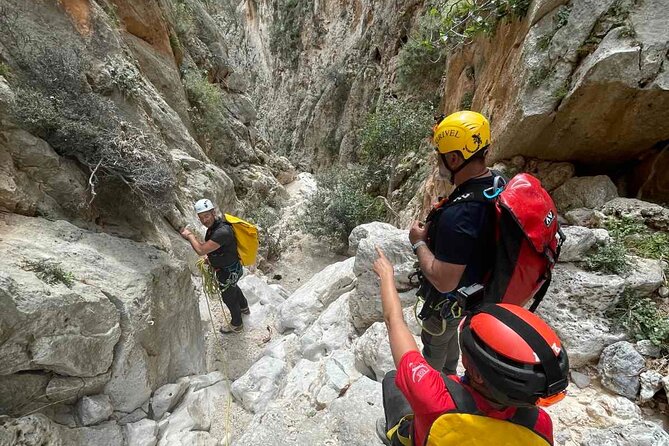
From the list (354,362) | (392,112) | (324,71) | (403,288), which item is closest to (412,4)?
(392,112)

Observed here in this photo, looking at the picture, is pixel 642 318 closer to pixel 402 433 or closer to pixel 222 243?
pixel 402 433

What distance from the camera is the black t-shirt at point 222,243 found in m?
4.89

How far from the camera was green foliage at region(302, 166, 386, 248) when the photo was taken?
11.2 meters

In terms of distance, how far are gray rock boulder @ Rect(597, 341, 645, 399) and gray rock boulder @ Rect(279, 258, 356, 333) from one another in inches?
137

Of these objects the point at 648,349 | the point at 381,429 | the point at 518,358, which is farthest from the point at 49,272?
the point at 648,349

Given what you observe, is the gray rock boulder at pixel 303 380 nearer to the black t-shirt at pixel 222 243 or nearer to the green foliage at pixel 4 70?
the black t-shirt at pixel 222 243

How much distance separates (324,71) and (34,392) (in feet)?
85.8

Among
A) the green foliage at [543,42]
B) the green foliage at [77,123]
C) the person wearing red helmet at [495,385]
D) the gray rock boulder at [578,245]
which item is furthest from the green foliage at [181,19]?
the person wearing red helmet at [495,385]

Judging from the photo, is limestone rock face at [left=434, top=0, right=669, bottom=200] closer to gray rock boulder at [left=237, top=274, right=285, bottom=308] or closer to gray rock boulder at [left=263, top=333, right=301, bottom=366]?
gray rock boulder at [left=263, top=333, right=301, bottom=366]

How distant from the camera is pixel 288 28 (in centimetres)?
2931

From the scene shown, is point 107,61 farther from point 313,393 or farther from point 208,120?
point 313,393

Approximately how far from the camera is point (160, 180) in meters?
4.12

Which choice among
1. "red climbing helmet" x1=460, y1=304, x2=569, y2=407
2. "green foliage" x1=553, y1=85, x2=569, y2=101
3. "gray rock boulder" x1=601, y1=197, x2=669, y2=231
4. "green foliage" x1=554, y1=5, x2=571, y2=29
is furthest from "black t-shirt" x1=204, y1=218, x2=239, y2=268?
"green foliage" x1=554, y1=5, x2=571, y2=29

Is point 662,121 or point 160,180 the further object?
point 160,180
